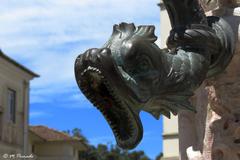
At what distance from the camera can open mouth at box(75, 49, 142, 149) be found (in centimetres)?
125

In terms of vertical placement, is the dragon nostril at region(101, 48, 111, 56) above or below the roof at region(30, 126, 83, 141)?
below

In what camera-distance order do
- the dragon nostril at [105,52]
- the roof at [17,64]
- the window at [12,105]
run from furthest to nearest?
the window at [12,105]
the roof at [17,64]
the dragon nostril at [105,52]

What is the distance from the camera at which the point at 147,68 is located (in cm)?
133

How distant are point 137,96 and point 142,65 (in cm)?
7

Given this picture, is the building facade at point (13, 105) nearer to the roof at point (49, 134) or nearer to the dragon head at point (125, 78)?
the roof at point (49, 134)

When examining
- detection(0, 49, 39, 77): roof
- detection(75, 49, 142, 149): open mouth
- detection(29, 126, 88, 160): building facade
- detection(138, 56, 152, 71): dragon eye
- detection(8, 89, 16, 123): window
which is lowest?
detection(75, 49, 142, 149): open mouth

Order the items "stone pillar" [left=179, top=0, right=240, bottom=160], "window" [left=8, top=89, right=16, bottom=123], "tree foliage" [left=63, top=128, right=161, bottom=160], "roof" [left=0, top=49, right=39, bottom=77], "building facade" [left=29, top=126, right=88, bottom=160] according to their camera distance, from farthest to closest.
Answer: "tree foliage" [left=63, top=128, right=161, bottom=160], "building facade" [left=29, top=126, right=88, bottom=160], "window" [left=8, top=89, right=16, bottom=123], "roof" [left=0, top=49, right=39, bottom=77], "stone pillar" [left=179, top=0, right=240, bottom=160]

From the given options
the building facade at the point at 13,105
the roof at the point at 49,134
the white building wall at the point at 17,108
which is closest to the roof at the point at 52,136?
the roof at the point at 49,134

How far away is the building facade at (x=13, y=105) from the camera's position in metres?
23.5

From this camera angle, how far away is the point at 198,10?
5.04 ft

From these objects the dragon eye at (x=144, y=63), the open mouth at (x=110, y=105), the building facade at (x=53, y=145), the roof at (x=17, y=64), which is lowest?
the open mouth at (x=110, y=105)

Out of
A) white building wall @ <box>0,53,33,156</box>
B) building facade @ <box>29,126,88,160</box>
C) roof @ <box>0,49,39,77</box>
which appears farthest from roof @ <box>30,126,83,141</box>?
roof @ <box>0,49,39,77</box>

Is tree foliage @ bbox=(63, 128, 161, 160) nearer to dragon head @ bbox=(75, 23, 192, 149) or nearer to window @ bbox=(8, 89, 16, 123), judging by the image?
window @ bbox=(8, 89, 16, 123)

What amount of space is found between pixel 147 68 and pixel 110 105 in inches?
4.2
